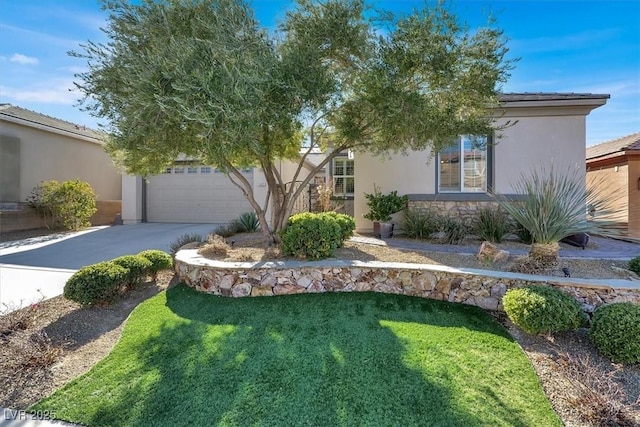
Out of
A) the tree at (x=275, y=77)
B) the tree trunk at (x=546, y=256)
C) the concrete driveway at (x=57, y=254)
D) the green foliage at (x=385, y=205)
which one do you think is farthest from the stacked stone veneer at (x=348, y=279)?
the green foliage at (x=385, y=205)

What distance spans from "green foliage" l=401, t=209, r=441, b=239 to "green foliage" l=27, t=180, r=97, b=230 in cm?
1365

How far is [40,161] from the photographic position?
14.9m

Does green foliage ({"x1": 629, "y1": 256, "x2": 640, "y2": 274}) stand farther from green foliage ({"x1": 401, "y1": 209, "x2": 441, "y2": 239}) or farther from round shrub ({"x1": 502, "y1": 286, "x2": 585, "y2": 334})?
green foliage ({"x1": 401, "y1": 209, "x2": 441, "y2": 239})

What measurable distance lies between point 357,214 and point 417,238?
8.86ft

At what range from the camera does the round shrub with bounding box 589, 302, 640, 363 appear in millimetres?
3820

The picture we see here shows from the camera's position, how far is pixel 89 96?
580cm

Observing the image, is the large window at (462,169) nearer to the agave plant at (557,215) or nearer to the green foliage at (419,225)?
the green foliage at (419,225)

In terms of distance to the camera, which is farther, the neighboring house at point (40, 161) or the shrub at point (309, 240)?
the neighboring house at point (40, 161)

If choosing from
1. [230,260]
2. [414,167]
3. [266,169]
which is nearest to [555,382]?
[230,260]

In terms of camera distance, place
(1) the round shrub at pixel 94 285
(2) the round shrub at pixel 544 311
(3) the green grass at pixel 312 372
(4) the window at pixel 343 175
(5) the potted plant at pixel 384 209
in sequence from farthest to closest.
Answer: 1. (4) the window at pixel 343 175
2. (5) the potted plant at pixel 384 209
3. (1) the round shrub at pixel 94 285
4. (2) the round shrub at pixel 544 311
5. (3) the green grass at pixel 312 372

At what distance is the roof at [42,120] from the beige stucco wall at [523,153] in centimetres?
1309

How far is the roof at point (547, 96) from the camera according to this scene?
9.43 meters

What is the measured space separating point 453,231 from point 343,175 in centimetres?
816

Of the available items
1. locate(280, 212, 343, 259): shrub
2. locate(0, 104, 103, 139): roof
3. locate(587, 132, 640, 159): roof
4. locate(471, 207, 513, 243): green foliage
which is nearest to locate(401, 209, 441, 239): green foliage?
locate(471, 207, 513, 243): green foliage
